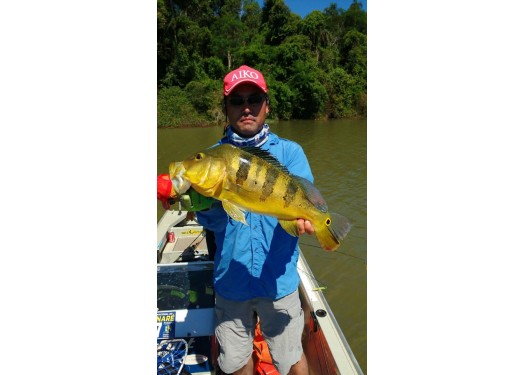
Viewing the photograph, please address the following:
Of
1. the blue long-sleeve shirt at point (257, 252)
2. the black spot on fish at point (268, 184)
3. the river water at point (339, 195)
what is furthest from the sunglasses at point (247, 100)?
the river water at point (339, 195)

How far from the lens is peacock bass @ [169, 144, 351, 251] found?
169cm

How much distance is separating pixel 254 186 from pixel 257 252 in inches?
20.1

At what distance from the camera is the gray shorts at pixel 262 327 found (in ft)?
6.99

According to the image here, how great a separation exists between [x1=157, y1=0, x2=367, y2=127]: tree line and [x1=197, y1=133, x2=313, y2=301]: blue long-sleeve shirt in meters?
22.2

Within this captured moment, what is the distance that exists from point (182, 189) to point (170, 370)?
1.57 m

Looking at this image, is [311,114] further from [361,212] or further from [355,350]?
[355,350]

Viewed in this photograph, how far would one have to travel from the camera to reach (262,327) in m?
2.20

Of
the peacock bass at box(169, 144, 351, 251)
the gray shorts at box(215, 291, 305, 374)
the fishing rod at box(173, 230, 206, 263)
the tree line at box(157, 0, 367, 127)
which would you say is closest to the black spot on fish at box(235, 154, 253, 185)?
the peacock bass at box(169, 144, 351, 251)

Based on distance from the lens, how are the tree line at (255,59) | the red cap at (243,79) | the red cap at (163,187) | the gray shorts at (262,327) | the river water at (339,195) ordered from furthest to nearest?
the tree line at (255,59) → the river water at (339,195) → the gray shorts at (262,327) → the red cap at (243,79) → the red cap at (163,187)

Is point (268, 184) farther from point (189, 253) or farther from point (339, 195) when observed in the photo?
point (339, 195)

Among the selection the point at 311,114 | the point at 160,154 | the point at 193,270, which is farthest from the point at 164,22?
the point at 193,270

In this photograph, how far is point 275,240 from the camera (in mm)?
2074

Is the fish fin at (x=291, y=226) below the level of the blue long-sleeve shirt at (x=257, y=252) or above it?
above

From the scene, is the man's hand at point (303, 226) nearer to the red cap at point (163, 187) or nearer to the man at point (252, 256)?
the man at point (252, 256)
